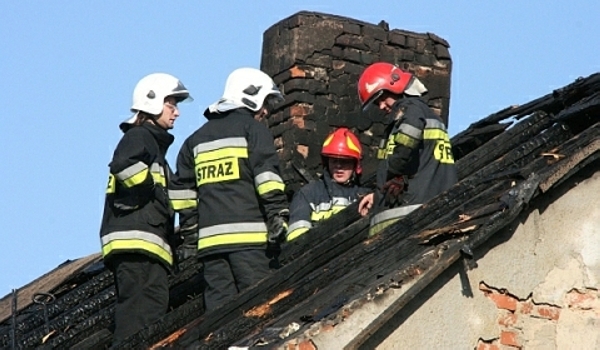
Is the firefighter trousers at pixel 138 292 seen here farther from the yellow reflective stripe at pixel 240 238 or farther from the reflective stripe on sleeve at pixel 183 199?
the yellow reflective stripe at pixel 240 238

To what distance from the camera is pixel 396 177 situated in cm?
1030

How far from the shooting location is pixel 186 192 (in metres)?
10.9

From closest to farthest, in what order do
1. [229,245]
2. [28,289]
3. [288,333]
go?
[288,333] < [229,245] < [28,289]

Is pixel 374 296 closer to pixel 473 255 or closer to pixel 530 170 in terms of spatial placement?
pixel 473 255

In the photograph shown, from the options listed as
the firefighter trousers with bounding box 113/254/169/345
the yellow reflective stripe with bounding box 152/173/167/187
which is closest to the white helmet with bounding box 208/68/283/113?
the yellow reflective stripe with bounding box 152/173/167/187

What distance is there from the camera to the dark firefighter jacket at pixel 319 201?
41.1 feet

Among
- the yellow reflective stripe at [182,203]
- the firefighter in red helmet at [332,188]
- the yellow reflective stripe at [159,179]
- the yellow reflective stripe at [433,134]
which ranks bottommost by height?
the yellow reflective stripe at [433,134]

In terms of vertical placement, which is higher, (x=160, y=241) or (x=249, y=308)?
(x=160, y=241)

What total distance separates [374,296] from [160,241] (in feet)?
9.85

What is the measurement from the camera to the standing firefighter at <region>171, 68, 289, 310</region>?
33.8 ft

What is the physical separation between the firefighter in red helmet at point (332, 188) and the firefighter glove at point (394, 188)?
2064mm

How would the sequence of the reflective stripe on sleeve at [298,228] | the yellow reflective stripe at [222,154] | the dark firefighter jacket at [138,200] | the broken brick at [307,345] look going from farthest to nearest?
the reflective stripe on sleeve at [298,228], the dark firefighter jacket at [138,200], the yellow reflective stripe at [222,154], the broken brick at [307,345]

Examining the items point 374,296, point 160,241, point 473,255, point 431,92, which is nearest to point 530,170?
point 473,255

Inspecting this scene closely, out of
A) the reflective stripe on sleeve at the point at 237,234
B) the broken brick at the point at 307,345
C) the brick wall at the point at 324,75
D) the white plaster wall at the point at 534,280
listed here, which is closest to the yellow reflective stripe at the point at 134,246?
the reflective stripe on sleeve at the point at 237,234
